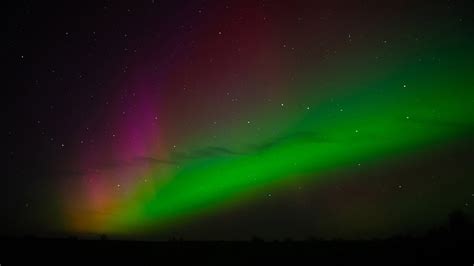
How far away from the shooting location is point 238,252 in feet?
53.7

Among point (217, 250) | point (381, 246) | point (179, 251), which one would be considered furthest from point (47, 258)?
point (381, 246)

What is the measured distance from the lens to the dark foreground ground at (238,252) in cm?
1442

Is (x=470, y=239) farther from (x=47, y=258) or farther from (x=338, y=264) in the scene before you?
(x=47, y=258)

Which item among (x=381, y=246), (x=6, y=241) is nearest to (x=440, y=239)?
(x=381, y=246)

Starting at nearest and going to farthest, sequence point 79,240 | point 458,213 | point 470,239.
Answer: point 470,239 < point 79,240 < point 458,213

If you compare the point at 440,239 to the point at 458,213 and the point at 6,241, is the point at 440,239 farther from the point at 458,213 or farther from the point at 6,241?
the point at 6,241

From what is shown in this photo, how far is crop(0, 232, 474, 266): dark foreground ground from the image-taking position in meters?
14.4

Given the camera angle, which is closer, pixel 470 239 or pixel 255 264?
pixel 255 264

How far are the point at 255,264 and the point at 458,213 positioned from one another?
16.2 m

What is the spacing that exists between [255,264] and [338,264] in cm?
251

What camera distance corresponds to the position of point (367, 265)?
13.9 metres

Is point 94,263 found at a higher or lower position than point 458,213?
lower

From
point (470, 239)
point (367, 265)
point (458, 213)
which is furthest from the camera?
point (458, 213)

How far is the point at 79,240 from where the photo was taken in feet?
58.9
